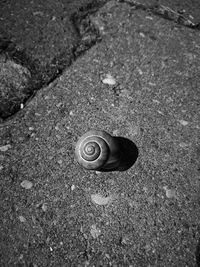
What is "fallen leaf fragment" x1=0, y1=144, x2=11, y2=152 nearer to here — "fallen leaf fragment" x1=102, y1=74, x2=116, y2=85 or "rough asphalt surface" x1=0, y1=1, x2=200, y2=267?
"rough asphalt surface" x1=0, y1=1, x2=200, y2=267

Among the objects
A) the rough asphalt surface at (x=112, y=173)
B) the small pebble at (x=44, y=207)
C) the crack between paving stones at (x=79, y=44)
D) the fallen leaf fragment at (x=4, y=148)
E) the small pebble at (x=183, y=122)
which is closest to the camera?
the rough asphalt surface at (x=112, y=173)

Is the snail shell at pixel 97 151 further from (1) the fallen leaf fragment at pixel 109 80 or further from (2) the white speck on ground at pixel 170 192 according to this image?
(1) the fallen leaf fragment at pixel 109 80

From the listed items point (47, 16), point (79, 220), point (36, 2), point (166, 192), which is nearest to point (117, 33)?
point (47, 16)

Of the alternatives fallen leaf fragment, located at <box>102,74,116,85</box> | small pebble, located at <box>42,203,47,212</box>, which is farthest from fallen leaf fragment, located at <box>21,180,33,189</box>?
fallen leaf fragment, located at <box>102,74,116,85</box>

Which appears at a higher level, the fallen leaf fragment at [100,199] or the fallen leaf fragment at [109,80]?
the fallen leaf fragment at [109,80]

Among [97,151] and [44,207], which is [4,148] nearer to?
[44,207]

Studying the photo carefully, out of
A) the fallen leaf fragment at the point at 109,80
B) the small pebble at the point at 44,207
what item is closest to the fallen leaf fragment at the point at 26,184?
the small pebble at the point at 44,207

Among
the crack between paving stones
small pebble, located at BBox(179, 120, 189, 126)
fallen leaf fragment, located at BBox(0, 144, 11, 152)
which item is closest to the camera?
fallen leaf fragment, located at BBox(0, 144, 11, 152)
